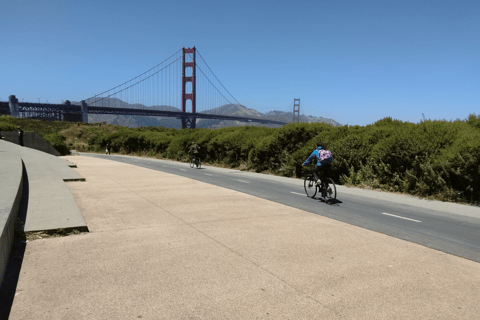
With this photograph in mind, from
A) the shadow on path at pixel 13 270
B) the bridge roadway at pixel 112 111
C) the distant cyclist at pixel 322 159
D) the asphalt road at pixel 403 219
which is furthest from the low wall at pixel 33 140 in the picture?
the bridge roadway at pixel 112 111

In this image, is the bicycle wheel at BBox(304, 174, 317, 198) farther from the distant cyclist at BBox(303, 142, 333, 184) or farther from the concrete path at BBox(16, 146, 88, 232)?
the concrete path at BBox(16, 146, 88, 232)

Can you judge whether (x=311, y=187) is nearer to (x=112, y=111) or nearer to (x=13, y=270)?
(x=13, y=270)

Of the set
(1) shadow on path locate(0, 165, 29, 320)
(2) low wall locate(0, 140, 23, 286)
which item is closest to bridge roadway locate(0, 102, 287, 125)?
(2) low wall locate(0, 140, 23, 286)

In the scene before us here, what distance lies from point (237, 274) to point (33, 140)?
3077 cm

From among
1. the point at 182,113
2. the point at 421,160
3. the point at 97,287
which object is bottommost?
the point at 97,287

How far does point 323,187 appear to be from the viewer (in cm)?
967

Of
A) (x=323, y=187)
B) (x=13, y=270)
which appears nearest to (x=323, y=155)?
(x=323, y=187)

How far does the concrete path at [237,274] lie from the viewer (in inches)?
129

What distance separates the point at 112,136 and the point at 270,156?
104ft

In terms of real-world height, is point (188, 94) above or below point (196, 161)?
above

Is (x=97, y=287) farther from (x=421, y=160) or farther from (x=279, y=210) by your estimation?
(x=421, y=160)

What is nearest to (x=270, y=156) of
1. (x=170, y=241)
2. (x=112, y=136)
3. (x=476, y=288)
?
(x=170, y=241)

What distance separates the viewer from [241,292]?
3.63 m

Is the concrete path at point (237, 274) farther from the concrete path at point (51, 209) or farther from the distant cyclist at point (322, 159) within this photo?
the distant cyclist at point (322, 159)
